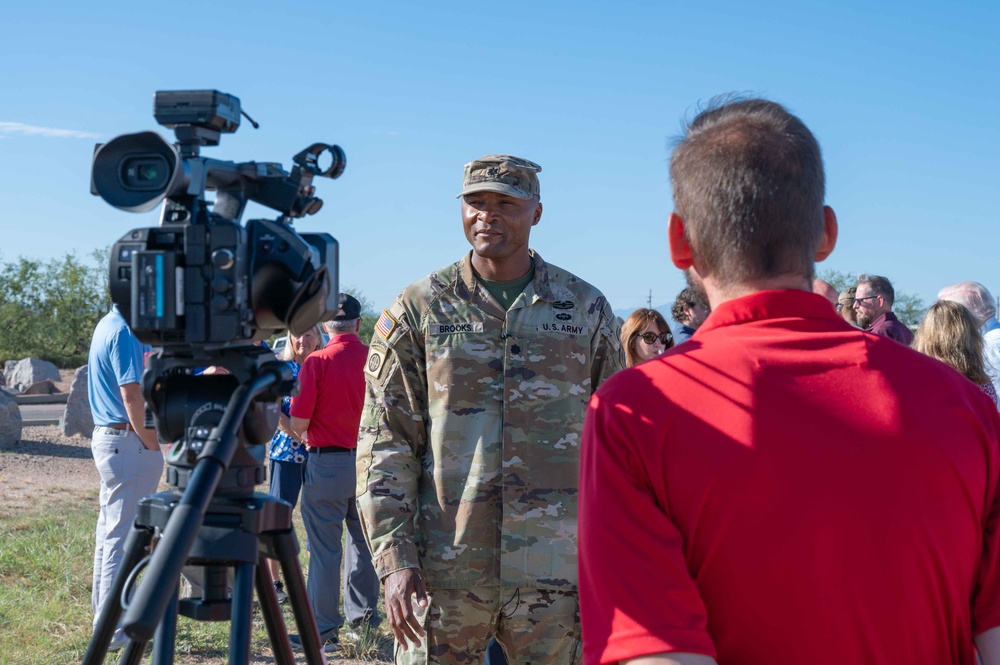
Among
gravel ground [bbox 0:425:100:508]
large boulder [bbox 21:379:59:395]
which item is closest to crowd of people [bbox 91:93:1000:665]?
gravel ground [bbox 0:425:100:508]

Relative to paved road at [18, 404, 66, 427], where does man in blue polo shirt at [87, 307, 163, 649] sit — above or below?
above

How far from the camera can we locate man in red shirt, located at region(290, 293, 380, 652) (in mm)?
5938

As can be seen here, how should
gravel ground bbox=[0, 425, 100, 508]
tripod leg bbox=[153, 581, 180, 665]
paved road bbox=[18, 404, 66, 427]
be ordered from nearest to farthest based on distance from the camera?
tripod leg bbox=[153, 581, 180, 665] → gravel ground bbox=[0, 425, 100, 508] → paved road bbox=[18, 404, 66, 427]

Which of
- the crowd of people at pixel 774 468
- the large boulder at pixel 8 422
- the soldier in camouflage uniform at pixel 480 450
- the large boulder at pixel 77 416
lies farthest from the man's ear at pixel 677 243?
the large boulder at pixel 77 416

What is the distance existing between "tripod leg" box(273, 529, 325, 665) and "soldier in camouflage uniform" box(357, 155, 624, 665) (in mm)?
892

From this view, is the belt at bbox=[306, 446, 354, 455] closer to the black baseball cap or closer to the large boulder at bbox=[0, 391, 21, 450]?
the black baseball cap

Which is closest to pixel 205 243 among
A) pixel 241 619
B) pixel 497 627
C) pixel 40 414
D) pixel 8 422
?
pixel 241 619

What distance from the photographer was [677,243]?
1537 millimetres

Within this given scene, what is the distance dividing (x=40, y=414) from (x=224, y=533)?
662 inches

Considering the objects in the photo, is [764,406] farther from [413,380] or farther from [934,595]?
[413,380]

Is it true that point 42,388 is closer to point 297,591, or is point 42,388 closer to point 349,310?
point 349,310

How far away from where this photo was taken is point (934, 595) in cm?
141

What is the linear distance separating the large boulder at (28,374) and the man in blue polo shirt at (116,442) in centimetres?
1660

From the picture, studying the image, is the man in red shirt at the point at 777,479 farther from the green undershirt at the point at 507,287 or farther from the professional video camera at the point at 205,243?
the green undershirt at the point at 507,287
